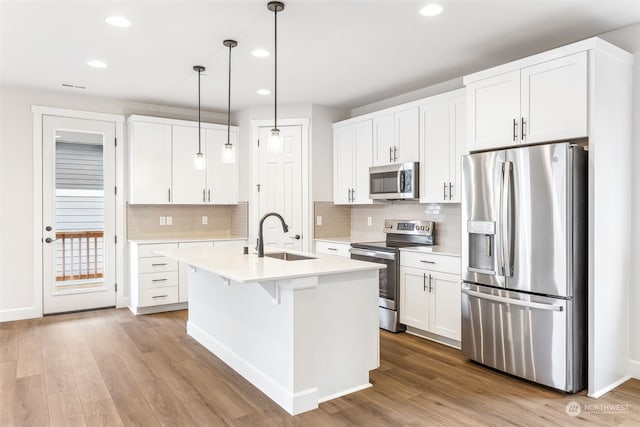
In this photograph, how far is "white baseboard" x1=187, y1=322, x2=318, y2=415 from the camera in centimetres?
262

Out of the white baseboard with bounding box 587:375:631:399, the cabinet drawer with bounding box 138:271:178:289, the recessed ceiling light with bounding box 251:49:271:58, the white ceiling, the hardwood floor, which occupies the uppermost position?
the recessed ceiling light with bounding box 251:49:271:58

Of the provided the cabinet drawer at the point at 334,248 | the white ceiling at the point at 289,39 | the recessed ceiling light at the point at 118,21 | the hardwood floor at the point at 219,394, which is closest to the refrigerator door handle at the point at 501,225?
the hardwood floor at the point at 219,394

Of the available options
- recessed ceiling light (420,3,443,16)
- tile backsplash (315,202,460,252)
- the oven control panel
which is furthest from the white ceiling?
the oven control panel

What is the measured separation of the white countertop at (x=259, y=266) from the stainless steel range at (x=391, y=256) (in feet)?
3.83

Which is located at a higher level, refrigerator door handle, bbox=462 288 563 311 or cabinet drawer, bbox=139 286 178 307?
refrigerator door handle, bbox=462 288 563 311

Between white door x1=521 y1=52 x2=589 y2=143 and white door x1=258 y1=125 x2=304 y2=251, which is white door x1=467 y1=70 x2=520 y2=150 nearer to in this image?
white door x1=521 y1=52 x2=589 y2=143

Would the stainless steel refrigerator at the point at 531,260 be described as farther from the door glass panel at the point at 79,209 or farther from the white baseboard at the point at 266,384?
the door glass panel at the point at 79,209

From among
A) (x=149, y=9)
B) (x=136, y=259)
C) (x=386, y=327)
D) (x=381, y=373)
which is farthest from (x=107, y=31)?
(x=386, y=327)

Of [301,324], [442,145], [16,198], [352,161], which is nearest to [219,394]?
[301,324]

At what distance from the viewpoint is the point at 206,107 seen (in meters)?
5.73

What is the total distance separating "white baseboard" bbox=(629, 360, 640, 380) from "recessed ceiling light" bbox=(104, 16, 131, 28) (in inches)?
174

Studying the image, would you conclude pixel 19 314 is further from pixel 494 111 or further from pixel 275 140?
pixel 494 111

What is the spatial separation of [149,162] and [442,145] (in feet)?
11.4

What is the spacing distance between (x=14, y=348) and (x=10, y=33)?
2.66 meters
